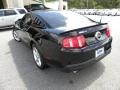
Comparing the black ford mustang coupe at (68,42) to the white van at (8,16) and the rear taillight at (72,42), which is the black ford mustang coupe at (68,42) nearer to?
the rear taillight at (72,42)

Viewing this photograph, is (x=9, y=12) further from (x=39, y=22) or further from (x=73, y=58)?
(x=73, y=58)

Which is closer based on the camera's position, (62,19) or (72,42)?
(72,42)

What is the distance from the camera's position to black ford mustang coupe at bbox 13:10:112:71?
3291 mm

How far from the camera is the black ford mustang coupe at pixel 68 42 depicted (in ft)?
10.8

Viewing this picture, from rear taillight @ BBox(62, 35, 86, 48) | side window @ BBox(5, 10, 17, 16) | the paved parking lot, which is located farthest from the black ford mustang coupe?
side window @ BBox(5, 10, 17, 16)

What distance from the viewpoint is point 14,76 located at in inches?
162

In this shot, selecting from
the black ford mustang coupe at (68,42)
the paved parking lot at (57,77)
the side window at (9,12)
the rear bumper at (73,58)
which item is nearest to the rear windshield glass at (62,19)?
the black ford mustang coupe at (68,42)

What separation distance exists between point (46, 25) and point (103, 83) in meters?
1.91

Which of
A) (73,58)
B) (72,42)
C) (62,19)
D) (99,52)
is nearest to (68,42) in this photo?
(72,42)

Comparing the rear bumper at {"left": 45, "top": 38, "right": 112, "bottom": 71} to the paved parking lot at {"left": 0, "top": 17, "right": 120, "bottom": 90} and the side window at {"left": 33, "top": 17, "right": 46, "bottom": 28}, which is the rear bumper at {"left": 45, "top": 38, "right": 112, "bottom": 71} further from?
the side window at {"left": 33, "top": 17, "right": 46, "bottom": 28}

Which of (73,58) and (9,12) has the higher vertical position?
(9,12)

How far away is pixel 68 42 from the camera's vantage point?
3.27 metres

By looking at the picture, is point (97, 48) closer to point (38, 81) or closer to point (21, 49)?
point (38, 81)

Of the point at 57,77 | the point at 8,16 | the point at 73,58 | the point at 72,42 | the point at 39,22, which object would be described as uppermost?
the point at 39,22
